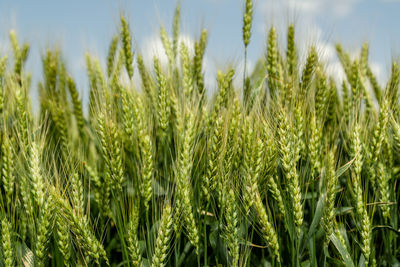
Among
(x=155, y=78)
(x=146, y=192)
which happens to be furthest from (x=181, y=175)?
(x=155, y=78)

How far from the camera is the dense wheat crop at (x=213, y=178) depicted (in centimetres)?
167

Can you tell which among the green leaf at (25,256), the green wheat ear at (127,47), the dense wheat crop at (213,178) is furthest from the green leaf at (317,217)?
the green wheat ear at (127,47)

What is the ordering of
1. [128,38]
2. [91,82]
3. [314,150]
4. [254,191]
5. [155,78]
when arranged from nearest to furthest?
1. [254,191]
2. [314,150]
3. [155,78]
4. [128,38]
5. [91,82]

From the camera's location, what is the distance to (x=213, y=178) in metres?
1.74

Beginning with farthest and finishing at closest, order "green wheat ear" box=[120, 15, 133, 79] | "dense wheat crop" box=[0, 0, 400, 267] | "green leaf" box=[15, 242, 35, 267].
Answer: "green wheat ear" box=[120, 15, 133, 79] → "green leaf" box=[15, 242, 35, 267] → "dense wheat crop" box=[0, 0, 400, 267]

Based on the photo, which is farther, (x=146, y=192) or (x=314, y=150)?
(x=314, y=150)

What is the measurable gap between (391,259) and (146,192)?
1297 millimetres

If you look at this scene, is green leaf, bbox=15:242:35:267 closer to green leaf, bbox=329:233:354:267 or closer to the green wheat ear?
Result: the green wheat ear

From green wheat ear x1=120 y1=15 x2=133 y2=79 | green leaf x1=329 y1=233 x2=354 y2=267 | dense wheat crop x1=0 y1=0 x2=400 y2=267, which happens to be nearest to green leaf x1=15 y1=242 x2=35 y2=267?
dense wheat crop x1=0 y1=0 x2=400 y2=267

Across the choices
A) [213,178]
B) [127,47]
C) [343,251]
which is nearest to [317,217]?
[343,251]

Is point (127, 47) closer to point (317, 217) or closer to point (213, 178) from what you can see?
point (213, 178)

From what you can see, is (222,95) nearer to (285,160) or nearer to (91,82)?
(285,160)

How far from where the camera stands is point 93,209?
2562mm

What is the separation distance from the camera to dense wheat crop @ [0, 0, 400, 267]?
1673mm
